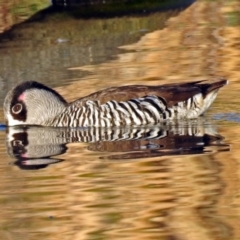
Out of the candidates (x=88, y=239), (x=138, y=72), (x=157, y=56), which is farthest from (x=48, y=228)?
(x=157, y=56)

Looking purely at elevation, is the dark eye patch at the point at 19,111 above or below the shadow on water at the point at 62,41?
below

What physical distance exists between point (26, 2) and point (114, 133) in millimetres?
10000

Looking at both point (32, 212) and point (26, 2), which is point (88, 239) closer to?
point (32, 212)

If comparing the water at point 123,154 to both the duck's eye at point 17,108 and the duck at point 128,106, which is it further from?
the duck's eye at point 17,108

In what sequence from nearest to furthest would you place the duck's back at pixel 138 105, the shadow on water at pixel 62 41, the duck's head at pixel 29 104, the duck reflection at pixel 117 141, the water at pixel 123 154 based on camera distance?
1. the water at pixel 123 154
2. the duck reflection at pixel 117 141
3. the duck's back at pixel 138 105
4. the duck's head at pixel 29 104
5. the shadow on water at pixel 62 41

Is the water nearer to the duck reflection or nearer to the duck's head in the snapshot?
the duck reflection

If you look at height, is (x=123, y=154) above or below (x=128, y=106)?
below

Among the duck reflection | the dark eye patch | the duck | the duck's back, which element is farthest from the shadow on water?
the duck reflection

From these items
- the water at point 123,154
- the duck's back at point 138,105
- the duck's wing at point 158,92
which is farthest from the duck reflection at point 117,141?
the duck's wing at point 158,92

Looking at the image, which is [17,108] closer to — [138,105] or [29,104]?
[29,104]

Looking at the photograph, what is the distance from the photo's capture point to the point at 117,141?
466 inches

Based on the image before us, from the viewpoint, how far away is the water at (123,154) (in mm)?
8789

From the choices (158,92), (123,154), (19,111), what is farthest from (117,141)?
(19,111)

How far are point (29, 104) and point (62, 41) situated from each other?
18.8 ft
